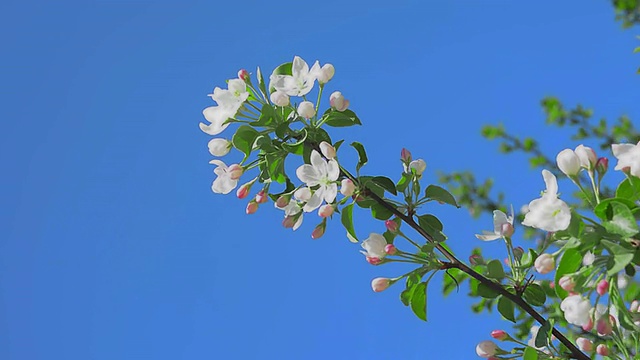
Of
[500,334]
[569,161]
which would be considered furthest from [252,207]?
[569,161]

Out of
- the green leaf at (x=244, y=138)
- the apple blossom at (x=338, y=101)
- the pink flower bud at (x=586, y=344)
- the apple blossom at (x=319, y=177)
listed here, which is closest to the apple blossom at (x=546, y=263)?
the pink flower bud at (x=586, y=344)

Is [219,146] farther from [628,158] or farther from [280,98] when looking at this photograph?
[628,158]

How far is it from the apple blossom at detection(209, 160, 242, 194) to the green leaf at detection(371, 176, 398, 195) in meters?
0.30

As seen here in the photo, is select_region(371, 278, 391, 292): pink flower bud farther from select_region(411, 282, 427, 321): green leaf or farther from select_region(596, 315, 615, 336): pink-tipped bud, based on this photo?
select_region(596, 315, 615, 336): pink-tipped bud

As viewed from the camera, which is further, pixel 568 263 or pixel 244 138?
pixel 244 138

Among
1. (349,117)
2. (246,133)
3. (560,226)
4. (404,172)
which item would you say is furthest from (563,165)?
(246,133)

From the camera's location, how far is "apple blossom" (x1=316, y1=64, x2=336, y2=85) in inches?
70.7

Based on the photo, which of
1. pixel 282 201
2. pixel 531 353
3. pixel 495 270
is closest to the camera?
pixel 531 353

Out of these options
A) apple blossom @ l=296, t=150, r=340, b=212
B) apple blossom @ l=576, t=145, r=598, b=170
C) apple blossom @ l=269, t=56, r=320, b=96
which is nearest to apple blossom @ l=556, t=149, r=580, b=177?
apple blossom @ l=576, t=145, r=598, b=170

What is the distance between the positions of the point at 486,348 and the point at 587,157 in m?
0.44

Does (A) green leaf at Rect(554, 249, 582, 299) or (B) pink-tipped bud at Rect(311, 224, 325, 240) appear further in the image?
(B) pink-tipped bud at Rect(311, 224, 325, 240)

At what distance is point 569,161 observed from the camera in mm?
1431

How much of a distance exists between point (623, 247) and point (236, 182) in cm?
86

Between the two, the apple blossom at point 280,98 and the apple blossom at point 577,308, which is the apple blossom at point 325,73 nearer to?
the apple blossom at point 280,98
